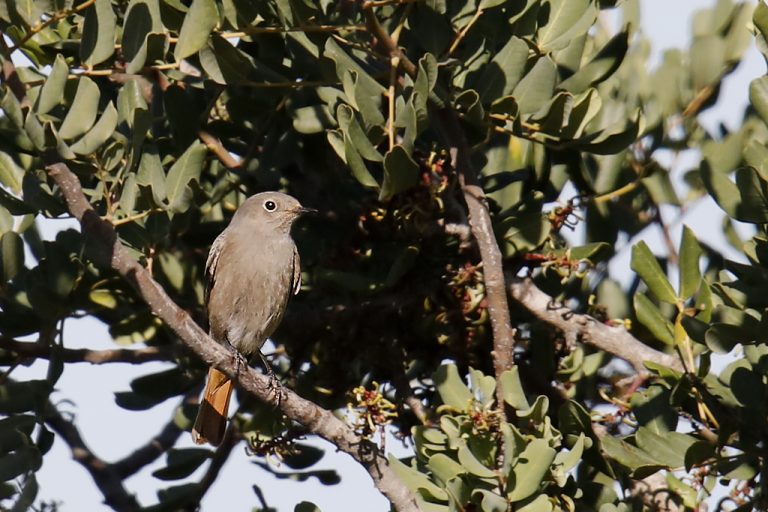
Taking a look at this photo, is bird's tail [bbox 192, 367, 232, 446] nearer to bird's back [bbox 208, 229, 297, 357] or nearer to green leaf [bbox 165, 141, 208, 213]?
bird's back [bbox 208, 229, 297, 357]

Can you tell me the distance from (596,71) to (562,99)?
1.12 ft

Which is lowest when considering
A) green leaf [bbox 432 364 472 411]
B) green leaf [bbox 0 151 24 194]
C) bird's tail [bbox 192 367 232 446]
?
bird's tail [bbox 192 367 232 446]

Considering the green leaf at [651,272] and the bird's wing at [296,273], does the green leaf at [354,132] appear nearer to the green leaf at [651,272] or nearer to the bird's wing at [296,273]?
the green leaf at [651,272]

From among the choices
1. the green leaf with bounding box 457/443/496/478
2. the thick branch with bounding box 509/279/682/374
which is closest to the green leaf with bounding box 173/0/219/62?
the thick branch with bounding box 509/279/682/374

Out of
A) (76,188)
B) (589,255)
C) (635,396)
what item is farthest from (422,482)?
(76,188)

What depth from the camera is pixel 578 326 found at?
4871mm

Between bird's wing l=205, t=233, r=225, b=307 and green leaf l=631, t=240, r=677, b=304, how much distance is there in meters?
2.04

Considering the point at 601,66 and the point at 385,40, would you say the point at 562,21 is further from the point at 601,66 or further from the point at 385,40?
the point at 385,40

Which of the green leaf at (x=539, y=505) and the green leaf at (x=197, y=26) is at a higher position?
the green leaf at (x=197, y=26)

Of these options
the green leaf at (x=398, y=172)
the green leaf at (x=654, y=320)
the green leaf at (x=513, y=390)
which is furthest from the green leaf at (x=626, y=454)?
the green leaf at (x=398, y=172)

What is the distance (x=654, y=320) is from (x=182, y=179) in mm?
1949

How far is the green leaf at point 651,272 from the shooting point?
4484 millimetres

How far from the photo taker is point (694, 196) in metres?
5.73

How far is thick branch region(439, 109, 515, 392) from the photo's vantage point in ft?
14.4
